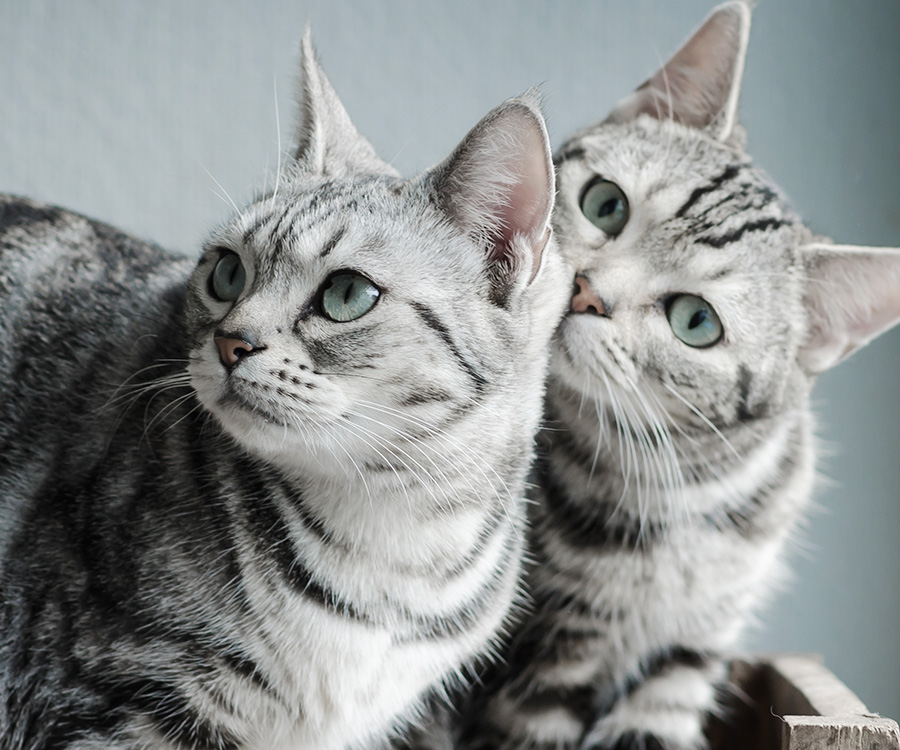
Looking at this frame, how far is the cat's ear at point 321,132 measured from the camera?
3.11 feet

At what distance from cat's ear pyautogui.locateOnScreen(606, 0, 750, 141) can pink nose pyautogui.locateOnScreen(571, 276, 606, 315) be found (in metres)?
0.30

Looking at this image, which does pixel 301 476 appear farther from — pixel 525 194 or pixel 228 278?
pixel 525 194

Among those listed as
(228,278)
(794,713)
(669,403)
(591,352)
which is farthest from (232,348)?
(794,713)

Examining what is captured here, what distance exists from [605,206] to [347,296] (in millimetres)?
405

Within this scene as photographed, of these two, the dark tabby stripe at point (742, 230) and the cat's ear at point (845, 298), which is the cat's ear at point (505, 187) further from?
the cat's ear at point (845, 298)

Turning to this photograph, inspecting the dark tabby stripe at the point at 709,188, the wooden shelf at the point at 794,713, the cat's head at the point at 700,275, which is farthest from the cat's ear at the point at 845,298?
the wooden shelf at the point at 794,713

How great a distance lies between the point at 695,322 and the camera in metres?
0.99

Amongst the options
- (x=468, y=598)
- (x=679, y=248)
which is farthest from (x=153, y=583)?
(x=679, y=248)

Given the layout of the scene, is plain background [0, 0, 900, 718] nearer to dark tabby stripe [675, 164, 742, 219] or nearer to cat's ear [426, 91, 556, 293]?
dark tabby stripe [675, 164, 742, 219]

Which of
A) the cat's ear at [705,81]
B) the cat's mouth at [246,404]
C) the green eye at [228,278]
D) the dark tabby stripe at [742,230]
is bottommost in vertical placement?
the cat's mouth at [246,404]

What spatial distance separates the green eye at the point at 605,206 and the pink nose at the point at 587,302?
12 centimetres

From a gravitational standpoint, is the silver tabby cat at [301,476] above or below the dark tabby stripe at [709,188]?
below

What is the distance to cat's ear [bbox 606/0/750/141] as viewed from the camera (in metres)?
1.09

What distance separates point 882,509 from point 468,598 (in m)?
A: 0.97
